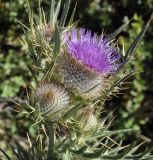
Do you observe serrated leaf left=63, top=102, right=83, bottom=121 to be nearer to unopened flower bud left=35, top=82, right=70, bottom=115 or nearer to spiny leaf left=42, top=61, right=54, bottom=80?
unopened flower bud left=35, top=82, right=70, bottom=115

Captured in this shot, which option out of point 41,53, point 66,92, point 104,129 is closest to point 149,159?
point 104,129

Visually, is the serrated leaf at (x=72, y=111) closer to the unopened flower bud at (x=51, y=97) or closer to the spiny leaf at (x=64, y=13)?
the unopened flower bud at (x=51, y=97)

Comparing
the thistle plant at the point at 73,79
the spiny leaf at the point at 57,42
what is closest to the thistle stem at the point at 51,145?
the thistle plant at the point at 73,79

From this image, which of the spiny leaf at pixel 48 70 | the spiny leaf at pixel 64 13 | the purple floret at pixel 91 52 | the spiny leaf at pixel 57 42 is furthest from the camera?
the spiny leaf at pixel 64 13

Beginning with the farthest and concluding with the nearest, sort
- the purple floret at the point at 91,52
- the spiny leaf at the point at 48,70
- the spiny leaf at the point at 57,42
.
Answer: the purple floret at the point at 91,52
the spiny leaf at the point at 48,70
the spiny leaf at the point at 57,42

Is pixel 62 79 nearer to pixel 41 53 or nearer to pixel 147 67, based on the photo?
pixel 41 53

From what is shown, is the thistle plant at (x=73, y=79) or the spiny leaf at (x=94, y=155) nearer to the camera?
the thistle plant at (x=73, y=79)

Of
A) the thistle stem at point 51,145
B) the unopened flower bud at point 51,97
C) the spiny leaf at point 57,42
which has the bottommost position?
the thistle stem at point 51,145

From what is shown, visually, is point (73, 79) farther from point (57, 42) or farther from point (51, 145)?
point (51, 145)

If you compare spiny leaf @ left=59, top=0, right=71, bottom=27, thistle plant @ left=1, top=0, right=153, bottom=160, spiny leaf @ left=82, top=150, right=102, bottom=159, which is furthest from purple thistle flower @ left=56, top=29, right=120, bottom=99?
spiny leaf @ left=82, top=150, right=102, bottom=159
